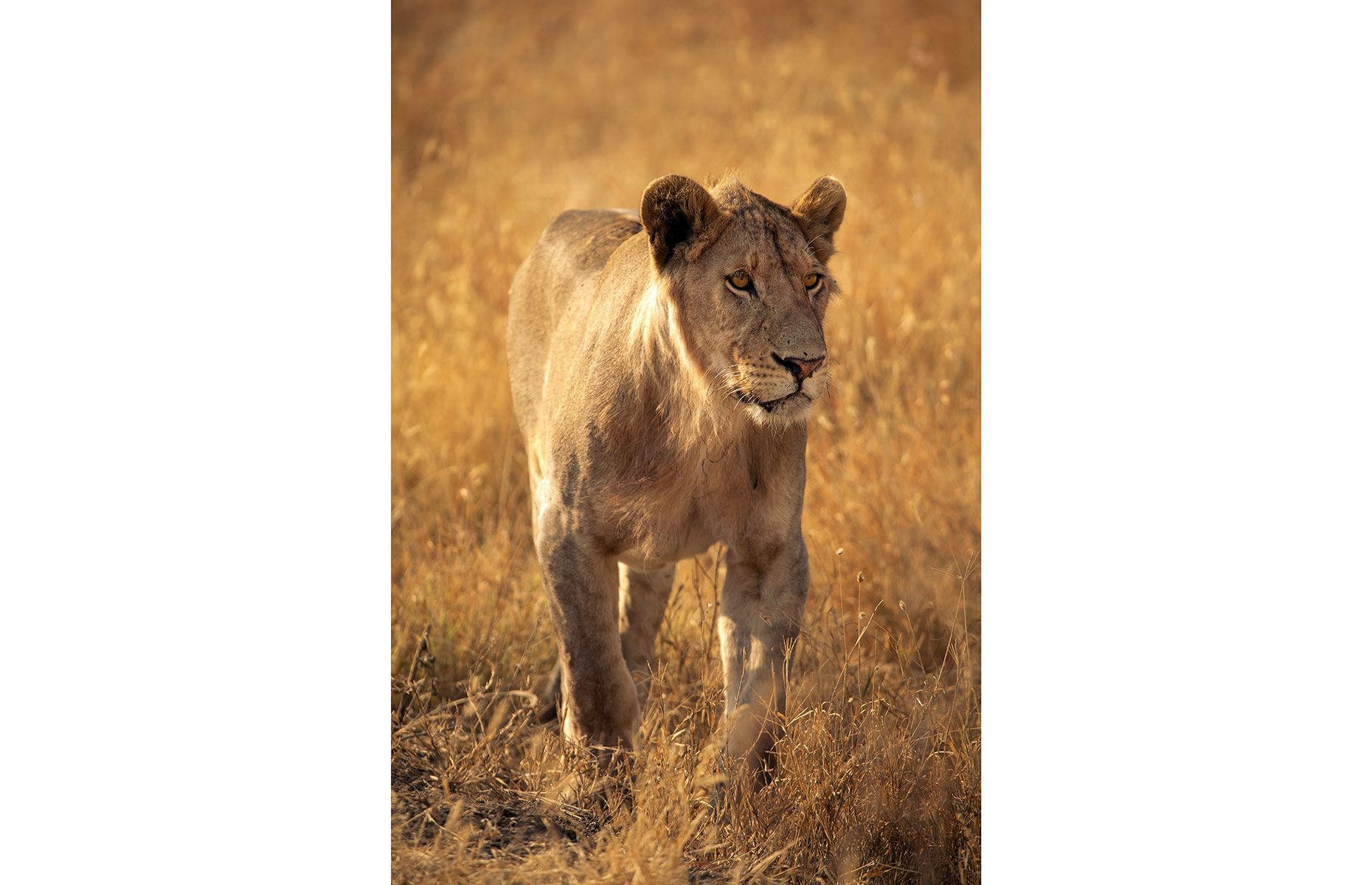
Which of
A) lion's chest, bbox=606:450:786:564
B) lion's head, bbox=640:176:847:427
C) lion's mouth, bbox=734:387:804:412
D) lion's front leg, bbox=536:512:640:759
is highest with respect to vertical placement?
lion's head, bbox=640:176:847:427

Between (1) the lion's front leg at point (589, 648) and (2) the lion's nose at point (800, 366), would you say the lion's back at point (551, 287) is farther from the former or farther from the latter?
(2) the lion's nose at point (800, 366)

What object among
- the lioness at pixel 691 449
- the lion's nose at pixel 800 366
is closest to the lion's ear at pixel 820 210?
the lioness at pixel 691 449

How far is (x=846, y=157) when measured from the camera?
5043mm

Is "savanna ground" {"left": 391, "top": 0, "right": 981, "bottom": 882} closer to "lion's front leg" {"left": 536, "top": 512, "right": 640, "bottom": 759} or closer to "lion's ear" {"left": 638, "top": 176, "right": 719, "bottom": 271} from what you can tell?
"lion's front leg" {"left": 536, "top": 512, "right": 640, "bottom": 759}

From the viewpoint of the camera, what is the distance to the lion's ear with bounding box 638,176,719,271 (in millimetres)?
2668

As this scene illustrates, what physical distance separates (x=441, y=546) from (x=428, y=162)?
2.25 m

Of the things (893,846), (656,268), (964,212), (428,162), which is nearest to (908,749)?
(893,846)

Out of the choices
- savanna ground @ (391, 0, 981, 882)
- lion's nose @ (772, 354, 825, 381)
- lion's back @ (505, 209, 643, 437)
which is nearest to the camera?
lion's nose @ (772, 354, 825, 381)

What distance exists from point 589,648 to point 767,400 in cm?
76

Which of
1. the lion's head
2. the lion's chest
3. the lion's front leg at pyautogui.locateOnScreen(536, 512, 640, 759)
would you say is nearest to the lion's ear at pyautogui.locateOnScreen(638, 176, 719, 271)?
the lion's head

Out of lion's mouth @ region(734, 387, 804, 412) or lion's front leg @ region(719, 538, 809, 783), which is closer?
lion's mouth @ region(734, 387, 804, 412)

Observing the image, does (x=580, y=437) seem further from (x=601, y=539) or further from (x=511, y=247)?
(x=511, y=247)

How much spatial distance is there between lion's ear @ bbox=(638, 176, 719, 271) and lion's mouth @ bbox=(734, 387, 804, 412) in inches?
13.9

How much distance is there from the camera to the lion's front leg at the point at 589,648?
290cm
